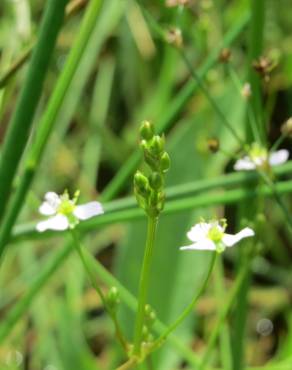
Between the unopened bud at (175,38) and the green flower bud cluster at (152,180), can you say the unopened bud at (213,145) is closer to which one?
the unopened bud at (175,38)

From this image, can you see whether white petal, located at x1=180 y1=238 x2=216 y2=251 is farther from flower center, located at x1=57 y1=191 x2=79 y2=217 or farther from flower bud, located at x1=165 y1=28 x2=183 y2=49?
flower bud, located at x1=165 y1=28 x2=183 y2=49

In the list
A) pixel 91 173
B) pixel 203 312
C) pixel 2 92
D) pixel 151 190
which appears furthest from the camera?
pixel 91 173

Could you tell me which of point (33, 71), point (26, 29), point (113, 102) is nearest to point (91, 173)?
point (113, 102)

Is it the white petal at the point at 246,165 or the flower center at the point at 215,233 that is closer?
the flower center at the point at 215,233

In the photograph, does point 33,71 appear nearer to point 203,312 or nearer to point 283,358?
point 283,358

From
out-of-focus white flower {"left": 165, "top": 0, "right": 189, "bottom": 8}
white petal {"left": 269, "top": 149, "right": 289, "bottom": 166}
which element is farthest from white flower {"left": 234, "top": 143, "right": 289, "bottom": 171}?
out-of-focus white flower {"left": 165, "top": 0, "right": 189, "bottom": 8}

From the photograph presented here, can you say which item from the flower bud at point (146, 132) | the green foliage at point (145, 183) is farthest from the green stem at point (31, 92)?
the flower bud at point (146, 132)
